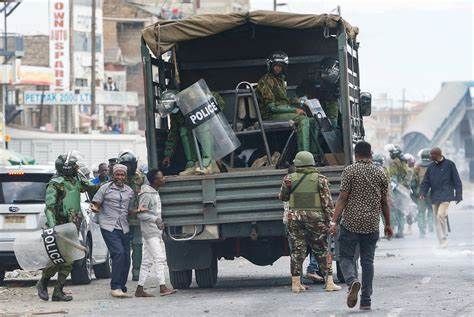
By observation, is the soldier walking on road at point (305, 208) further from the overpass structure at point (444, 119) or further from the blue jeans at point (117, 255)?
the overpass structure at point (444, 119)

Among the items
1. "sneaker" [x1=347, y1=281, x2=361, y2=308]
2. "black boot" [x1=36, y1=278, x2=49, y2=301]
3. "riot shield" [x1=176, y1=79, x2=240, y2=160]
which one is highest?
"riot shield" [x1=176, y1=79, x2=240, y2=160]

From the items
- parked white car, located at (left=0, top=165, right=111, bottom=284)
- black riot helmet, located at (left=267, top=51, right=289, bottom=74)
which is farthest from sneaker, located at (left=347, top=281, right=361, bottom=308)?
parked white car, located at (left=0, top=165, right=111, bottom=284)

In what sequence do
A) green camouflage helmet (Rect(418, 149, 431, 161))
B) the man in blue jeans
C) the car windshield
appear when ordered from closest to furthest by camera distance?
the man in blue jeans, the car windshield, green camouflage helmet (Rect(418, 149, 431, 161))

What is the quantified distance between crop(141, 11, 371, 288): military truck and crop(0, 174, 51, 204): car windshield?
2161 millimetres

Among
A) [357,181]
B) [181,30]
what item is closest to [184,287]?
[181,30]

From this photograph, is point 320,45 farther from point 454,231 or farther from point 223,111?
point 454,231

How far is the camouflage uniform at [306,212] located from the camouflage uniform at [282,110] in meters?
0.96

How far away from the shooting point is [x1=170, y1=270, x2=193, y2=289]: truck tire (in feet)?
59.3

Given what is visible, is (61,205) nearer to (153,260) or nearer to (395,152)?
(153,260)

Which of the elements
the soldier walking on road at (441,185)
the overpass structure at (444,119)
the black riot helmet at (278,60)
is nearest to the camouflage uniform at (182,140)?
the black riot helmet at (278,60)

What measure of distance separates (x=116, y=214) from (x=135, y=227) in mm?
2313

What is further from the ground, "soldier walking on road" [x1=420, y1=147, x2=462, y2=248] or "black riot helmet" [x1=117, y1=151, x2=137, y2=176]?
"black riot helmet" [x1=117, y1=151, x2=137, y2=176]

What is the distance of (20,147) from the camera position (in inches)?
2373

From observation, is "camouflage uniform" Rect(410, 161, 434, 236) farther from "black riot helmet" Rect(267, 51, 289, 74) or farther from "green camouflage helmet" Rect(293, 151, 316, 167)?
"green camouflage helmet" Rect(293, 151, 316, 167)
